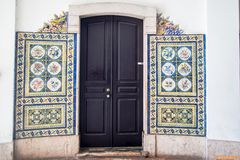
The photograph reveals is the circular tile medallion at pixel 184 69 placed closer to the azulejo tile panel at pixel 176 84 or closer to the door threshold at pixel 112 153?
the azulejo tile panel at pixel 176 84

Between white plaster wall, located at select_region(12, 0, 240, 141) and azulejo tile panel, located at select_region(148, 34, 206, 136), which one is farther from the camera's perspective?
azulejo tile panel, located at select_region(148, 34, 206, 136)

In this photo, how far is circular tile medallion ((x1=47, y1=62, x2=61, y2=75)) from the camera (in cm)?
368

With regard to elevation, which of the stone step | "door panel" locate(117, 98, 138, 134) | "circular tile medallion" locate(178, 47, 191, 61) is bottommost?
the stone step

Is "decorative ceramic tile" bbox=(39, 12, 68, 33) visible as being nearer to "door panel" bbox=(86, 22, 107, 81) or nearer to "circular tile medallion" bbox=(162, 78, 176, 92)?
"door panel" bbox=(86, 22, 107, 81)

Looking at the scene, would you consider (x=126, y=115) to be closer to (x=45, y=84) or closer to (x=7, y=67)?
(x=45, y=84)

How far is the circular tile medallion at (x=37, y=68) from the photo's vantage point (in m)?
3.64

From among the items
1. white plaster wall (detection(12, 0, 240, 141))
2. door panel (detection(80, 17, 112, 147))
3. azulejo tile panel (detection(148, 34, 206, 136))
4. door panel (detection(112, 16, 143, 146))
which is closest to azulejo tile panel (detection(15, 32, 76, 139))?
door panel (detection(80, 17, 112, 147))

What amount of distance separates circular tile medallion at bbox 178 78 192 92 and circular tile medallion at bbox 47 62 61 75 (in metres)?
2.09

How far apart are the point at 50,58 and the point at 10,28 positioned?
769 millimetres

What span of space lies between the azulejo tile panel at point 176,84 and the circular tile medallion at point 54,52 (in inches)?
61.6

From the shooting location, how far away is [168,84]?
12.2ft

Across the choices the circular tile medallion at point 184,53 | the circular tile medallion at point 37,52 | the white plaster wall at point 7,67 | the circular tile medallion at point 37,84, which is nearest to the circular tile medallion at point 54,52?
the circular tile medallion at point 37,52

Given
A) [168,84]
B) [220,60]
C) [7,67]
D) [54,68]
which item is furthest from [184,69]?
[7,67]

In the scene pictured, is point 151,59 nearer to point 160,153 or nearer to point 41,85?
point 160,153
